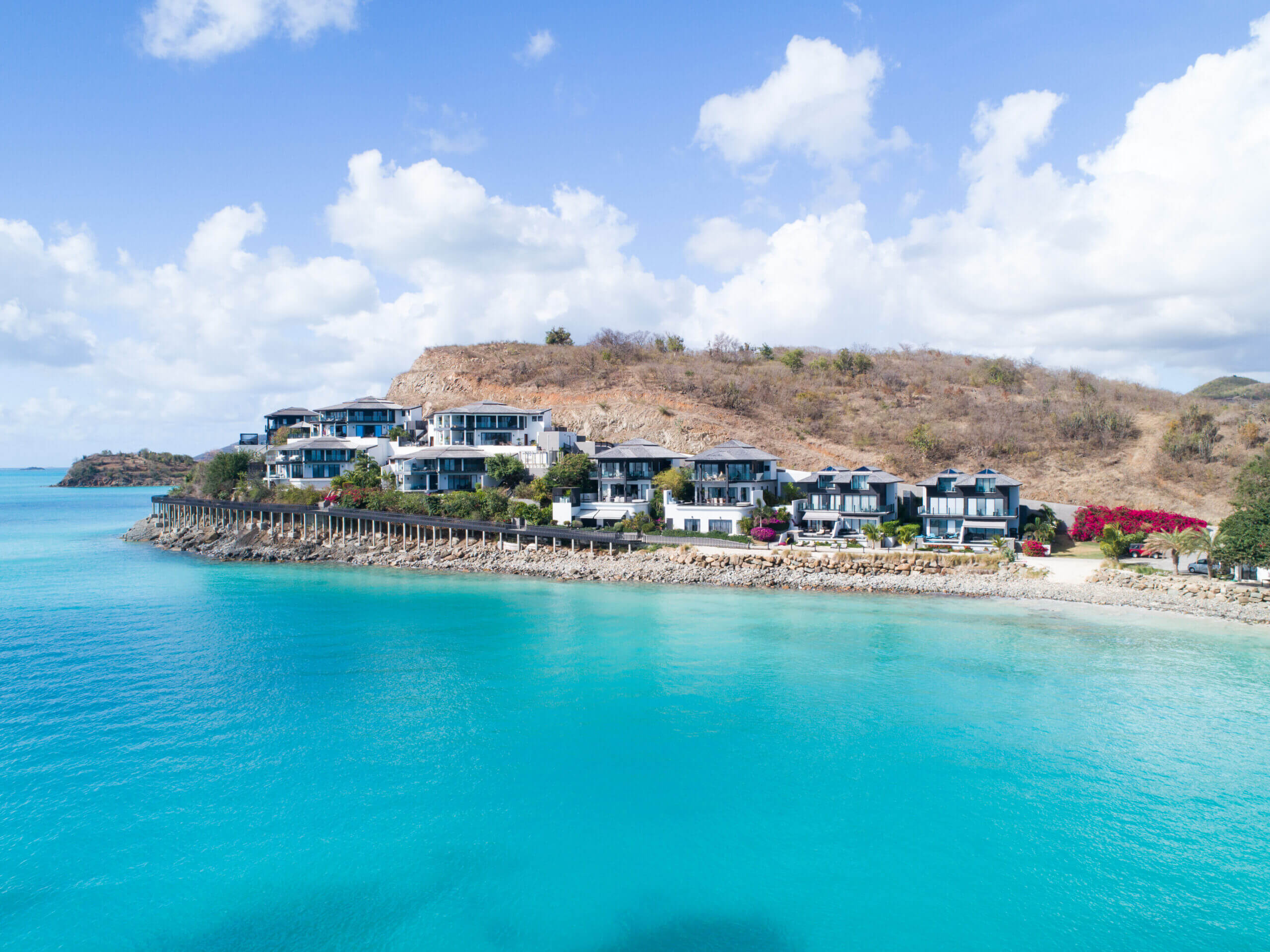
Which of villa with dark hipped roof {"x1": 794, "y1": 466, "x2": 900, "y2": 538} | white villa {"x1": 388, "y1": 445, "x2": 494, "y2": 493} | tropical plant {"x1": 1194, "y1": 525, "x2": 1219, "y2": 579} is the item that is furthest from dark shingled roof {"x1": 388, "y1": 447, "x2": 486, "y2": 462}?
tropical plant {"x1": 1194, "y1": 525, "x2": 1219, "y2": 579}

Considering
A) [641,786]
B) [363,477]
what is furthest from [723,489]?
[641,786]

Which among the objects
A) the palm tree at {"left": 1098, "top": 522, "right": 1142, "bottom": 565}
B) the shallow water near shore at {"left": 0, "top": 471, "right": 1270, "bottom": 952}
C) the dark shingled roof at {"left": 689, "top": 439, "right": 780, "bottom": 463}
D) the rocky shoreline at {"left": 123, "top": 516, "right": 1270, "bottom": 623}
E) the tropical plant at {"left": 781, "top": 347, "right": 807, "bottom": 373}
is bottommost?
the shallow water near shore at {"left": 0, "top": 471, "right": 1270, "bottom": 952}

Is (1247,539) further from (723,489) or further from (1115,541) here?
(723,489)

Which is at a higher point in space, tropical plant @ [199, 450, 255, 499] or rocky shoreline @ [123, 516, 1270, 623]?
tropical plant @ [199, 450, 255, 499]

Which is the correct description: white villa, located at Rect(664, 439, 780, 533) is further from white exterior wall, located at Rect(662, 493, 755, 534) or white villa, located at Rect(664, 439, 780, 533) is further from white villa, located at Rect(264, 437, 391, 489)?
white villa, located at Rect(264, 437, 391, 489)

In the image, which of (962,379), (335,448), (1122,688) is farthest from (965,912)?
(962,379)

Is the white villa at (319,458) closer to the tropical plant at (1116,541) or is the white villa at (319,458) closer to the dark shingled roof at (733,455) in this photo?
the dark shingled roof at (733,455)

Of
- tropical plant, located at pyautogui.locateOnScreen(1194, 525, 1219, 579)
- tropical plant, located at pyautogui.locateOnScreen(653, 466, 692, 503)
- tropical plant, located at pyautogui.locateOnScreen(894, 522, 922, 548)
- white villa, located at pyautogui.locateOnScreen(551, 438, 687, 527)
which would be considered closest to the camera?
tropical plant, located at pyautogui.locateOnScreen(1194, 525, 1219, 579)
